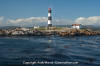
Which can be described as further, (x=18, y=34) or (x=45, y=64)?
(x=18, y=34)

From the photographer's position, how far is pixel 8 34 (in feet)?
337

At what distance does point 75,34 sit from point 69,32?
4.18 m

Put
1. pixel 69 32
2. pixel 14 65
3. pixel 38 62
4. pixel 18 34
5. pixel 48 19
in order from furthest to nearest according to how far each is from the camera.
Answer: pixel 48 19, pixel 69 32, pixel 18 34, pixel 38 62, pixel 14 65

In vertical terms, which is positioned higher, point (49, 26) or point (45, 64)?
point (49, 26)

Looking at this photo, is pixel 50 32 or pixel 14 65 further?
pixel 50 32

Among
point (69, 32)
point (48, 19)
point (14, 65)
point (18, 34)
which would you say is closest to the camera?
point (14, 65)

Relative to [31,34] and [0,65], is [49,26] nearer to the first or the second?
[31,34]

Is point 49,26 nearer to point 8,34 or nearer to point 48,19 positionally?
point 48,19

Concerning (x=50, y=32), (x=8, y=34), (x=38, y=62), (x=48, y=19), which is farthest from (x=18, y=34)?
(x=38, y=62)

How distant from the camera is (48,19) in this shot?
121938 mm

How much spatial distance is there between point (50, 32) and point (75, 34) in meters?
15.7

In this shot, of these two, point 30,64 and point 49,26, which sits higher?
point 49,26

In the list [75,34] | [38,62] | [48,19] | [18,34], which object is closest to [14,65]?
[38,62]

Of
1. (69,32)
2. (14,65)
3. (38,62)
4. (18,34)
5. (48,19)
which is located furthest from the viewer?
(48,19)
